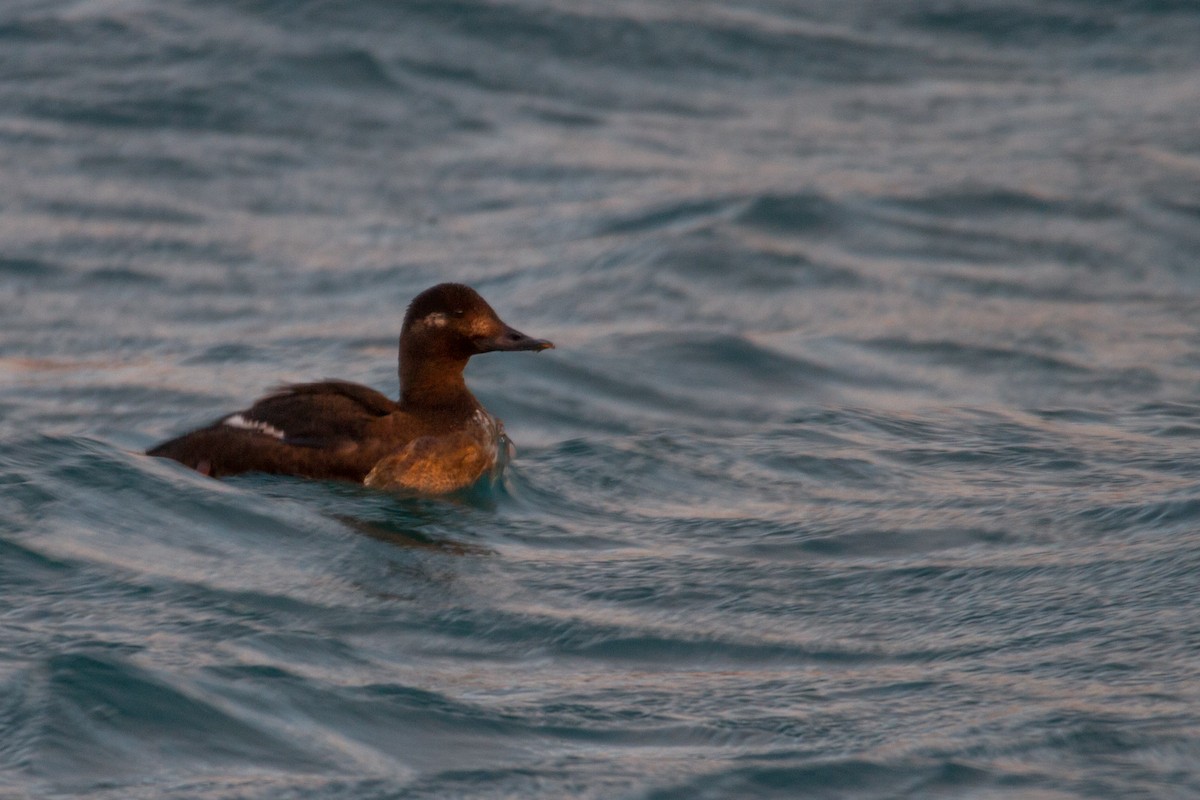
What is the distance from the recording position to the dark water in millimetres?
5188

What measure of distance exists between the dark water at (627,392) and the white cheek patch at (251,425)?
0.21 meters

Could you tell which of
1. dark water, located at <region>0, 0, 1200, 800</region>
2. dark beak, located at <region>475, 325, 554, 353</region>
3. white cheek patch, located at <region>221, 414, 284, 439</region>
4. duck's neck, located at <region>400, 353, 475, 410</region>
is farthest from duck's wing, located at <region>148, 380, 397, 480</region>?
dark beak, located at <region>475, 325, 554, 353</region>

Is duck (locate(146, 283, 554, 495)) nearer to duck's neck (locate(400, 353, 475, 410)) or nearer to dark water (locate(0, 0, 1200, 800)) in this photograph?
duck's neck (locate(400, 353, 475, 410))

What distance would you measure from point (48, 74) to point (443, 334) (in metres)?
9.01

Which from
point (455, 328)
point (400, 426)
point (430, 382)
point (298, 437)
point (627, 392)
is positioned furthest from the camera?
point (627, 392)

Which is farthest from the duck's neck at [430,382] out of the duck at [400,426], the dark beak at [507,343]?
the dark beak at [507,343]

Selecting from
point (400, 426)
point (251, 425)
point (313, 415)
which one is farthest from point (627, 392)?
point (251, 425)

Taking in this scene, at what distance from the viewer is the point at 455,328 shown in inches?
A: 306

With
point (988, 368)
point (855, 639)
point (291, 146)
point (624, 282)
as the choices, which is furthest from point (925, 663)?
point (291, 146)

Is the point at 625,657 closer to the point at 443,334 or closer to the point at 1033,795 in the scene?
the point at 1033,795

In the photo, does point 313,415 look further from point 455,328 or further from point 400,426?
point 455,328

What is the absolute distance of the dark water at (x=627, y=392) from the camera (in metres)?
5.19

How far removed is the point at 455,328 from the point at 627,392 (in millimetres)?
2156

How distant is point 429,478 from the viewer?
770cm
